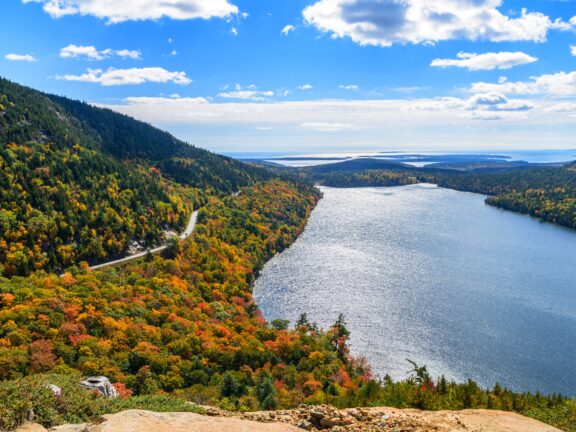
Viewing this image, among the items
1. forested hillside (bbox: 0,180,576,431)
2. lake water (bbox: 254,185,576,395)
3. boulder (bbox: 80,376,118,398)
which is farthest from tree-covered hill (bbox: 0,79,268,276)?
boulder (bbox: 80,376,118,398)

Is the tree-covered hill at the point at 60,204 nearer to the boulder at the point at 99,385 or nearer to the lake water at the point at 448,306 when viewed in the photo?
the lake water at the point at 448,306

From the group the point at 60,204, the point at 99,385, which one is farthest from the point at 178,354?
the point at 60,204

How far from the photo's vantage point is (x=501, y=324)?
120188 mm

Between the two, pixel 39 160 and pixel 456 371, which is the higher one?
pixel 39 160

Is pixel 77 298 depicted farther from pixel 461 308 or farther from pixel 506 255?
pixel 506 255

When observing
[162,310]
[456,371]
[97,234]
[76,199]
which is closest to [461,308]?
[456,371]

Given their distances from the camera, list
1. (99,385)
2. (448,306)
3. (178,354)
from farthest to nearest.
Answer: (448,306) → (178,354) → (99,385)

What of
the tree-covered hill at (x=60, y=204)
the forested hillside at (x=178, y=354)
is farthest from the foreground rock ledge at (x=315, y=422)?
the tree-covered hill at (x=60, y=204)

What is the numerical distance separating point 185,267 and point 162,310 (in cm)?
3977

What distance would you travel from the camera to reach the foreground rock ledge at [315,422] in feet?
81.9

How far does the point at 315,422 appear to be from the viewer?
28344mm

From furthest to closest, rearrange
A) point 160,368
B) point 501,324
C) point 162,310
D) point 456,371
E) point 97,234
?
1. point 97,234
2. point 501,324
3. point 162,310
4. point 456,371
5. point 160,368

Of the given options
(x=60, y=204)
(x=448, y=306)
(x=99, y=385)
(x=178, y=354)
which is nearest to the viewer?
(x=99, y=385)

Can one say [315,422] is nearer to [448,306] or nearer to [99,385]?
[99,385]
